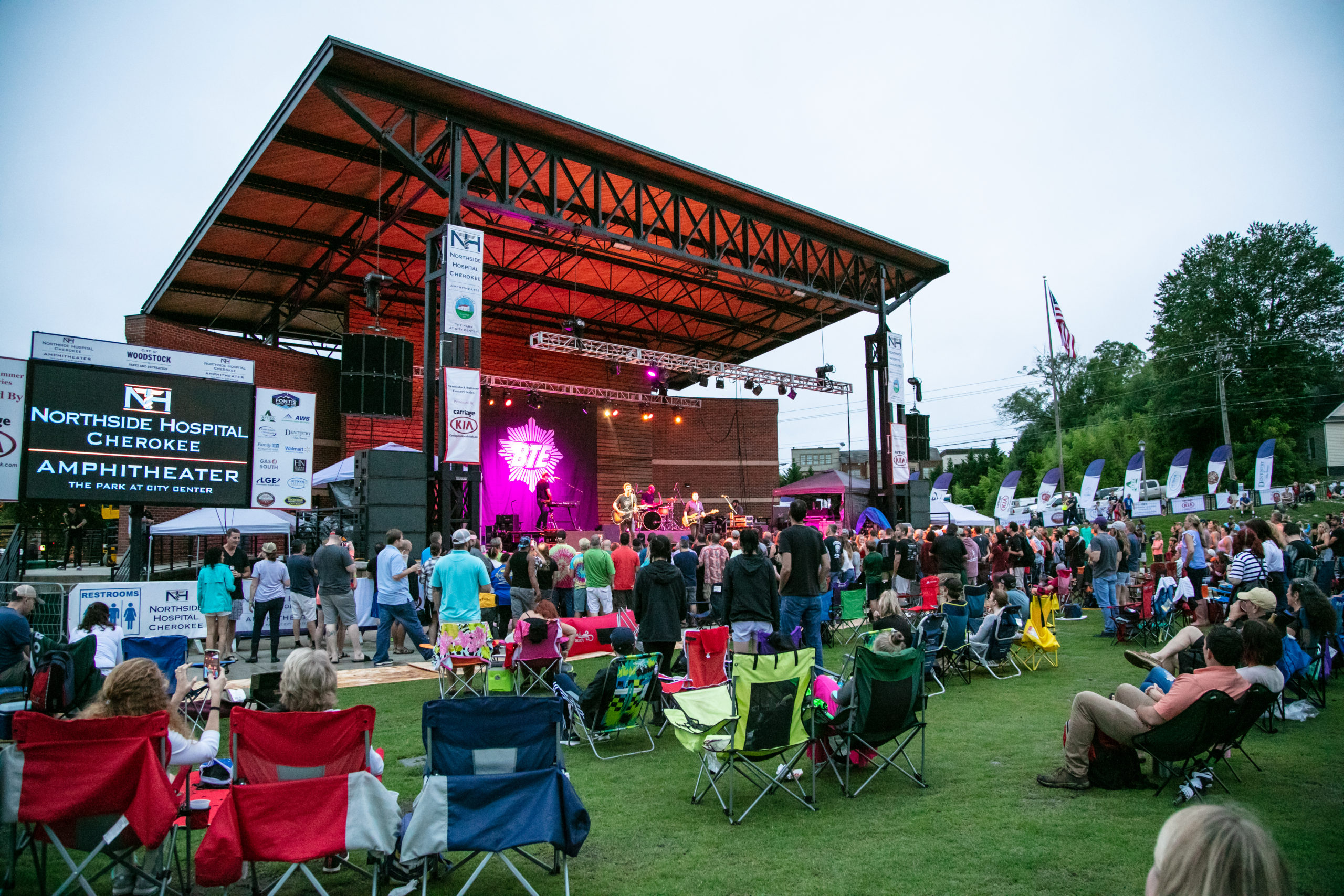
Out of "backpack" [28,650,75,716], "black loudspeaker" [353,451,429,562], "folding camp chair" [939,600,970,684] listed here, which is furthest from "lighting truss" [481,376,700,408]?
"backpack" [28,650,75,716]

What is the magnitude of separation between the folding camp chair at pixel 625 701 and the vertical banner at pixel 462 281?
7521mm

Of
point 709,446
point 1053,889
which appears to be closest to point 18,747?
point 1053,889

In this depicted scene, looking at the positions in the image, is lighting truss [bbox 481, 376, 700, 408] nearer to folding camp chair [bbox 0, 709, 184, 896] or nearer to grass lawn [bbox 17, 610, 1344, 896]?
→ grass lawn [bbox 17, 610, 1344, 896]

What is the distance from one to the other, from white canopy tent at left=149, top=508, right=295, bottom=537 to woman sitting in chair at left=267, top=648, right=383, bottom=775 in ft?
39.3

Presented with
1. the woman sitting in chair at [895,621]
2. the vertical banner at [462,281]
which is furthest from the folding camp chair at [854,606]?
the vertical banner at [462,281]

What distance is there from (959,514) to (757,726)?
2155 centimetres

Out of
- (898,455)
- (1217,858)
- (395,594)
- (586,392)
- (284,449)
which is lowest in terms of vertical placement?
(395,594)

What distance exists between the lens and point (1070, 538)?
45.9ft

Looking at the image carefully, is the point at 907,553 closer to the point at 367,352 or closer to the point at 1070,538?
the point at 1070,538

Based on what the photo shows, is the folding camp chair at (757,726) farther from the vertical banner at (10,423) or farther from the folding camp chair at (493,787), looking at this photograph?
the vertical banner at (10,423)

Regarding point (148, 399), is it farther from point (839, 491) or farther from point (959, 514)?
point (959, 514)

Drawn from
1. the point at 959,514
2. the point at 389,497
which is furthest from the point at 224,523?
the point at 959,514

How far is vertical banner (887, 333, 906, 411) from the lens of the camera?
62.2ft

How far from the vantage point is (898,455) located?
1886 cm
